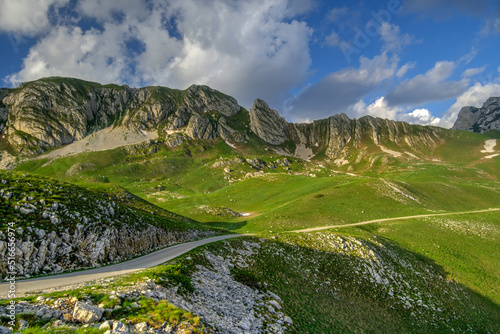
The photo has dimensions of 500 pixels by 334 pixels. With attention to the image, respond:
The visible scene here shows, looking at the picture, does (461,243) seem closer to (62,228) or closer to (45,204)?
(62,228)

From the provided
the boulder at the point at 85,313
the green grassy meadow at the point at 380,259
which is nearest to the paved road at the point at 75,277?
the boulder at the point at 85,313

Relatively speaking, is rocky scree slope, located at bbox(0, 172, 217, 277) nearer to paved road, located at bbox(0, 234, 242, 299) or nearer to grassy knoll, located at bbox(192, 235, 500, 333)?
paved road, located at bbox(0, 234, 242, 299)

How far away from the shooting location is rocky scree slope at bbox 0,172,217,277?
19766 millimetres

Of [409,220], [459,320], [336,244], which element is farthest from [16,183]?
[409,220]

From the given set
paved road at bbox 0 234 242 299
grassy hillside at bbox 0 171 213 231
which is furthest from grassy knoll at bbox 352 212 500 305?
grassy hillside at bbox 0 171 213 231

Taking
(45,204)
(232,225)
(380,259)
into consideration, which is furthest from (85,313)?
(232,225)

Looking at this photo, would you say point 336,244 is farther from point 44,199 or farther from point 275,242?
point 44,199

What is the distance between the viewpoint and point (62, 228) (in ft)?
73.6

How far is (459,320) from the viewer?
28.5 m

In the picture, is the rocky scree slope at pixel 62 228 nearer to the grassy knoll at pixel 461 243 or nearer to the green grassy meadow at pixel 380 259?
the green grassy meadow at pixel 380 259

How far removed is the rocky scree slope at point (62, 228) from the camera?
1977 cm

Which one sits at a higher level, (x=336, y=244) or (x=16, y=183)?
(x=16, y=183)

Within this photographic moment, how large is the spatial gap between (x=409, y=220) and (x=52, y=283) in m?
70.2

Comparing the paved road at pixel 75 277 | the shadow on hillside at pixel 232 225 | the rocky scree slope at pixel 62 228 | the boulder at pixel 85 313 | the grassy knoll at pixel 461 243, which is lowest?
the grassy knoll at pixel 461 243
